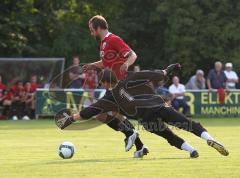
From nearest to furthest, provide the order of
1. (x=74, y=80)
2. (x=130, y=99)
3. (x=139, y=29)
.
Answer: (x=130, y=99), (x=74, y=80), (x=139, y=29)

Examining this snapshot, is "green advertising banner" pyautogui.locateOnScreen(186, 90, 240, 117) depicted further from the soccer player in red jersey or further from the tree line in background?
the soccer player in red jersey

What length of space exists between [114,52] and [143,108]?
103 centimetres

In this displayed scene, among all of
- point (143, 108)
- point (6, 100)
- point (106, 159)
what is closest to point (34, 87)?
point (6, 100)

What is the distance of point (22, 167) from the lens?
466 inches

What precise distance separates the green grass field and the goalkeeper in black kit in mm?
441

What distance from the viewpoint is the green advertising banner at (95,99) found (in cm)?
2911

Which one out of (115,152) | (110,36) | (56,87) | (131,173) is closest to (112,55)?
(110,36)

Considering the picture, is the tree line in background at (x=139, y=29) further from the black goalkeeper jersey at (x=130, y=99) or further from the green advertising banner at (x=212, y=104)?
the black goalkeeper jersey at (x=130, y=99)

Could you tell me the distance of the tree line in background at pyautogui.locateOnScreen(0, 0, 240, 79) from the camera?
3772 centimetres

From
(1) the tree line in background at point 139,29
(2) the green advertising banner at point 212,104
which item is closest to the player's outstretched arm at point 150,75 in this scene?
(2) the green advertising banner at point 212,104

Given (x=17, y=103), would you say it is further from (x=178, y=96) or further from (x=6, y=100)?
(x=178, y=96)

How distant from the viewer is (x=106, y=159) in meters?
13.1

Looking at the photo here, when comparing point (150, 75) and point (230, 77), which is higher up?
point (230, 77)

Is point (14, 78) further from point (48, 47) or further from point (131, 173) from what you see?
point (131, 173)
